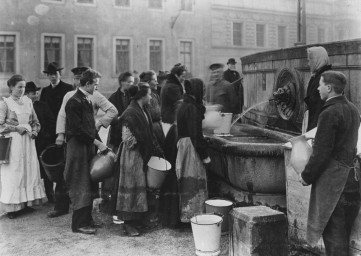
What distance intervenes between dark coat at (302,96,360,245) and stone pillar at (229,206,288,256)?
410mm

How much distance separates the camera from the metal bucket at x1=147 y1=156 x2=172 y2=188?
5.23 meters

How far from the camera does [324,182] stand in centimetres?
357

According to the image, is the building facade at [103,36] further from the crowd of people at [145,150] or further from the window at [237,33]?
the crowd of people at [145,150]

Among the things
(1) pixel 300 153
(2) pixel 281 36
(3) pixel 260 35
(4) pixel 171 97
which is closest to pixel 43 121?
(4) pixel 171 97

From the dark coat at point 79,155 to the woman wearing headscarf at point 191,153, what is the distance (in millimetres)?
1065

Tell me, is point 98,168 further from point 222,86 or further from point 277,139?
point 222,86

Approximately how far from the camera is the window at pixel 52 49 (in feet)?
73.3

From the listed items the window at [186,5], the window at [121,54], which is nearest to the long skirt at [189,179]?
the window at [121,54]

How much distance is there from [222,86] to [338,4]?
92.6ft

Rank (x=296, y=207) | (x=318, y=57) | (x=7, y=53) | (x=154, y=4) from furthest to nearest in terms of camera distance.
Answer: (x=154, y=4), (x=7, y=53), (x=318, y=57), (x=296, y=207)

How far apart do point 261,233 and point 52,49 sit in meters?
20.5

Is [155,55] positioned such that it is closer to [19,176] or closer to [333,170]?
[19,176]

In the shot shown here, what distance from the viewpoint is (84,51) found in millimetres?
23219

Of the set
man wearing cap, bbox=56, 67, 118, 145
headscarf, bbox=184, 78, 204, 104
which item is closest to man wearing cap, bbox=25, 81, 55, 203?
man wearing cap, bbox=56, 67, 118, 145
